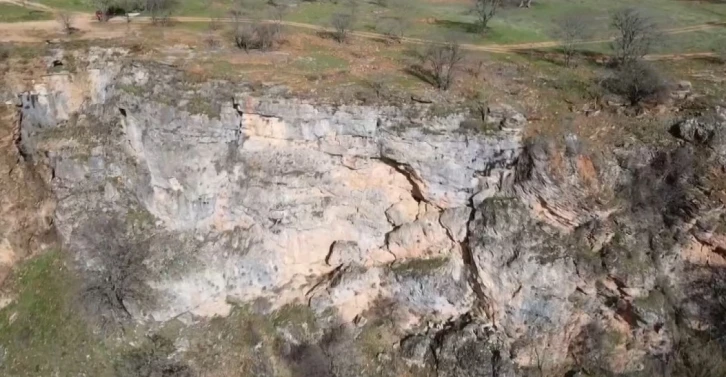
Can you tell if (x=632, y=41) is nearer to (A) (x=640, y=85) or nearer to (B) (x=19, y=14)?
(A) (x=640, y=85)

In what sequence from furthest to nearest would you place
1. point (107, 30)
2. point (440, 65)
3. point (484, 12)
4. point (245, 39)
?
point (484, 12)
point (107, 30)
point (245, 39)
point (440, 65)

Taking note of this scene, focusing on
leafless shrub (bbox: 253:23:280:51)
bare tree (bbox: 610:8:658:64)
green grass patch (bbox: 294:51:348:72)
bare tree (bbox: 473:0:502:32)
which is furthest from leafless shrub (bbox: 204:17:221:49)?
bare tree (bbox: 610:8:658:64)

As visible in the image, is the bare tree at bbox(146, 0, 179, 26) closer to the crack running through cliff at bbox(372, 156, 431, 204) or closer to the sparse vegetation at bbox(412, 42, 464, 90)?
the sparse vegetation at bbox(412, 42, 464, 90)

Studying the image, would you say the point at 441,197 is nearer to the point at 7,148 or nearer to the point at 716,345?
the point at 716,345

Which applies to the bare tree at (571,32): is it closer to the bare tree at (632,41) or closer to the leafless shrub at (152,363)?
the bare tree at (632,41)

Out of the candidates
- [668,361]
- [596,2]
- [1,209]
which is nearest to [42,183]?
[1,209]

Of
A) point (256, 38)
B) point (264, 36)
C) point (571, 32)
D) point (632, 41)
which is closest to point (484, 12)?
point (571, 32)
